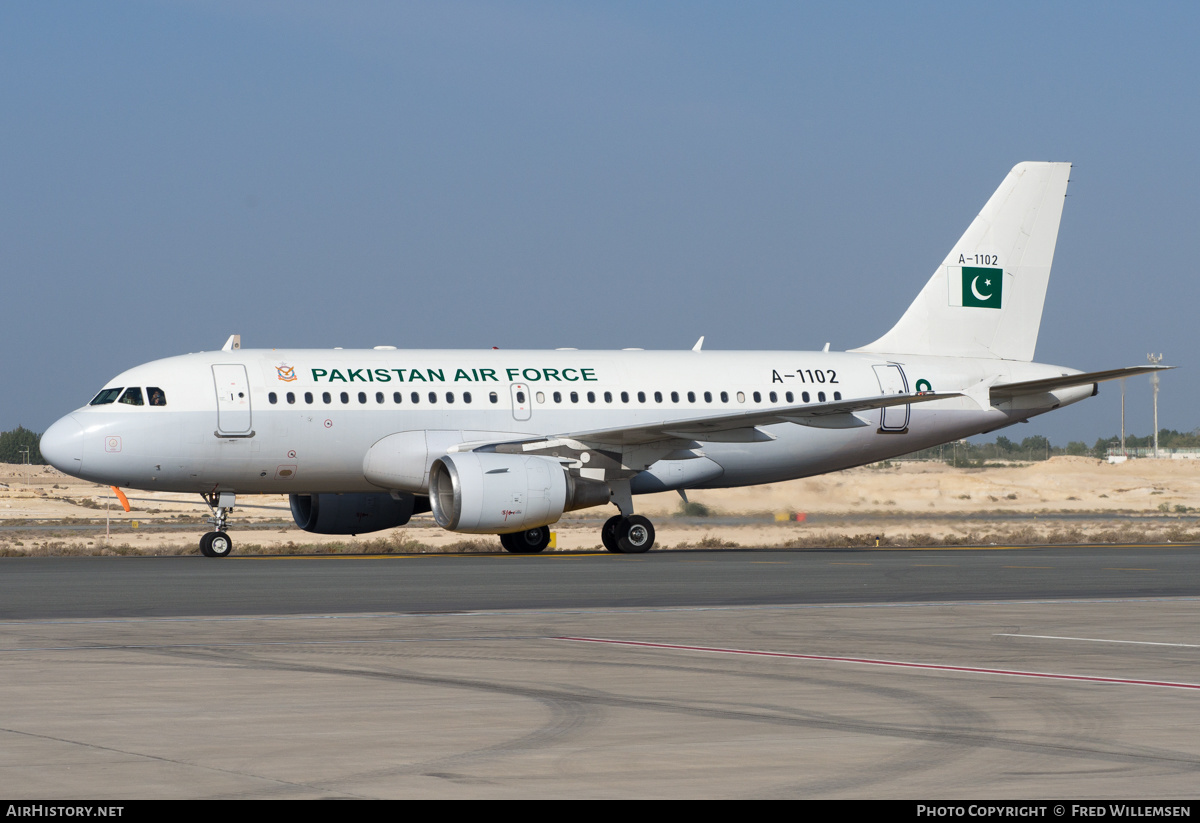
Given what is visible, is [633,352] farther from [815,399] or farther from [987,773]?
[987,773]

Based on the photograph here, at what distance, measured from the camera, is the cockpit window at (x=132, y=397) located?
28.5 metres

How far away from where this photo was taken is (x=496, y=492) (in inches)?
1062

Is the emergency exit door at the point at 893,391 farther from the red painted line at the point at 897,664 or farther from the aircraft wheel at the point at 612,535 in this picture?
the red painted line at the point at 897,664

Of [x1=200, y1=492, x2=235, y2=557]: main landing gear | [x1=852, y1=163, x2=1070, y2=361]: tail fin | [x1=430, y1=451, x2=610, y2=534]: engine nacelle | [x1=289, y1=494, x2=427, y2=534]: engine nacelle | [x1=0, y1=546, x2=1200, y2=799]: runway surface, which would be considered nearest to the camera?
[x1=0, y1=546, x2=1200, y2=799]: runway surface

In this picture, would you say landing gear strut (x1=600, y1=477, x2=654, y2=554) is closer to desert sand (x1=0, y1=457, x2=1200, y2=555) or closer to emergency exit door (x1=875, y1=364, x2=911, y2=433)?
desert sand (x1=0, y1=457, x2=1200, y2=555)

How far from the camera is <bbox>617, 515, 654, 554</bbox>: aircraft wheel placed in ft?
99.1

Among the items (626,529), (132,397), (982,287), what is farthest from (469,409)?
(982,287)

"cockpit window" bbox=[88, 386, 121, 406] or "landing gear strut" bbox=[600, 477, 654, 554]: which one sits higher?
"cockpit window" bbox=[88, 386, 121, 406]

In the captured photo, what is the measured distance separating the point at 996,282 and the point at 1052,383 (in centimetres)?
379

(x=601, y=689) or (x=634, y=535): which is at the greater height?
(x=601, y=689)

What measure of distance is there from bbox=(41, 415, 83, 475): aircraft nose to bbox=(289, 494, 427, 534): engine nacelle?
441 centimetres

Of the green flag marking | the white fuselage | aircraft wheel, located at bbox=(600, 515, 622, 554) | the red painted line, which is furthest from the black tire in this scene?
the green flag marking

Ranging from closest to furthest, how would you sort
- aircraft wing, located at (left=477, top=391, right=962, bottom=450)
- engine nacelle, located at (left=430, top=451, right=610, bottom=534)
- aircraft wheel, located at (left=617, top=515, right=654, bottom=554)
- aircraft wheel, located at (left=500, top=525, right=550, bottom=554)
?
engine nacelle, located at (left=430, top=451, right=610, bottom=534) → aircraft wing, located at (left=477, top=391, right=962, bottom=450) → aircraft wheel, located at (left=617, top=515, right=654, bottom=554) → aircraft wheel, located at (left=500, top=525, right=550, bottom=554)

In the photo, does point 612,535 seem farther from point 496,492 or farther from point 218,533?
point 218,533
